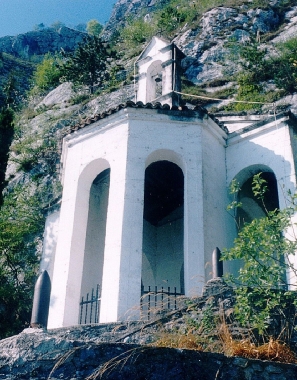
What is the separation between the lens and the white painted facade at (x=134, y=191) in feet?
34.4

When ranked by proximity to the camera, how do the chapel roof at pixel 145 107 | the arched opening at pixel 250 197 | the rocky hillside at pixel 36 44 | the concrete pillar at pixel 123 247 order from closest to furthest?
the concrete pillar at pixel 123 247
the chapel roof at pixel 145 107
the arched opening at pixel 250 197
the rocky hillside at pixel 36 44

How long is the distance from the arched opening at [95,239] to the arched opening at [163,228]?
138 cm

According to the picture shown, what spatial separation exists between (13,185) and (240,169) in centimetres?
1139

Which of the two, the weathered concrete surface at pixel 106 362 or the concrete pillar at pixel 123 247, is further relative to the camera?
the concrete pillar at pixel 123 247

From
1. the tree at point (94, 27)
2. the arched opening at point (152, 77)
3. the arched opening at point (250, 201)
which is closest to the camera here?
the arched opening at point (250, 201)

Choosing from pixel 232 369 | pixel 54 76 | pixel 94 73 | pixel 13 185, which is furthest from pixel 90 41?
pixel 232 369

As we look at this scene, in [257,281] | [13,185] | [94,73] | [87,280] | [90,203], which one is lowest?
[257,281]

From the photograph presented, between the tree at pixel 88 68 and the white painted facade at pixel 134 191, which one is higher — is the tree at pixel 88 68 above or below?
above

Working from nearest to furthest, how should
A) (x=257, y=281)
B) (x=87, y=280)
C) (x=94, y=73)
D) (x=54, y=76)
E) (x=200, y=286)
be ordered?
(x=257, y=281)
(x=200, y=286)
(x=87, y=280)
(x=94, y=73)
(x=54, y=76)

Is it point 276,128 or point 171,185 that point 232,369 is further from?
point 171,185

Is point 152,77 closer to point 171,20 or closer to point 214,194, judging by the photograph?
point 214,194

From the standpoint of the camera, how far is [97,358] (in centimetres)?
466

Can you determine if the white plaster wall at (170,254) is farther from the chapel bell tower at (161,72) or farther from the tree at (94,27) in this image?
the tree at (94,27)

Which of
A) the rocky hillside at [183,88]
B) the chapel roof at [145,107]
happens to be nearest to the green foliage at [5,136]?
the chapel roof at [145,107]
